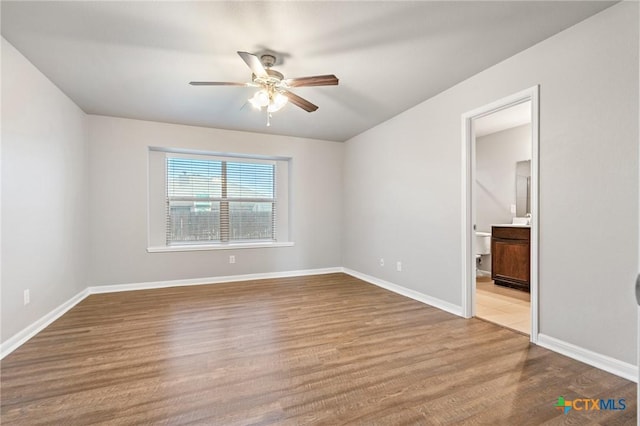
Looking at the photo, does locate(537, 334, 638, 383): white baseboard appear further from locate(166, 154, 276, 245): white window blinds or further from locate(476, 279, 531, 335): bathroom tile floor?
locate(166, 154, 276, 245): white window blinds

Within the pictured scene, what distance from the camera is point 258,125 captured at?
175 inches

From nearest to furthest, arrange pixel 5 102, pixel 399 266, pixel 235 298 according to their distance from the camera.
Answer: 1. pixel 5 102
2. pixel 235 298
3. pixel 399 266

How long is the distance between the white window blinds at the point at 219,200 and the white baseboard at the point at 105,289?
636mm

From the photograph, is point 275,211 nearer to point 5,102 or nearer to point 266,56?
point 266,56

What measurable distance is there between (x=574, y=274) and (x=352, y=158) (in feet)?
11.7

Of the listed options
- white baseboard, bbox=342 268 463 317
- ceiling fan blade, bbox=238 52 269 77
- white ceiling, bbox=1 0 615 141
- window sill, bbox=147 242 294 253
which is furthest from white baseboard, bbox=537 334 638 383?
window sill, bbox=147 242 294 253

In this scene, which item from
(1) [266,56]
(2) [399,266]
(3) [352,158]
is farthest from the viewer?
(3) [352,158]

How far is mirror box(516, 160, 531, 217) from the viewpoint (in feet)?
15.6

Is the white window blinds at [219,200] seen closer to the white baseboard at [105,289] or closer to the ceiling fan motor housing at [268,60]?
the white baseboard at [105,289]

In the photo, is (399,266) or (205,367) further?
(399,266)

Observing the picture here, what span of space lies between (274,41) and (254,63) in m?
0.29

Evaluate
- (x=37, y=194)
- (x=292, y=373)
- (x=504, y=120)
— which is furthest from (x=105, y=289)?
(x=504, y=120)

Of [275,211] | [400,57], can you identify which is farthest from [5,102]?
[275,211]

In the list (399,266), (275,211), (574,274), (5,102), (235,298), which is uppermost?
(5,102)
